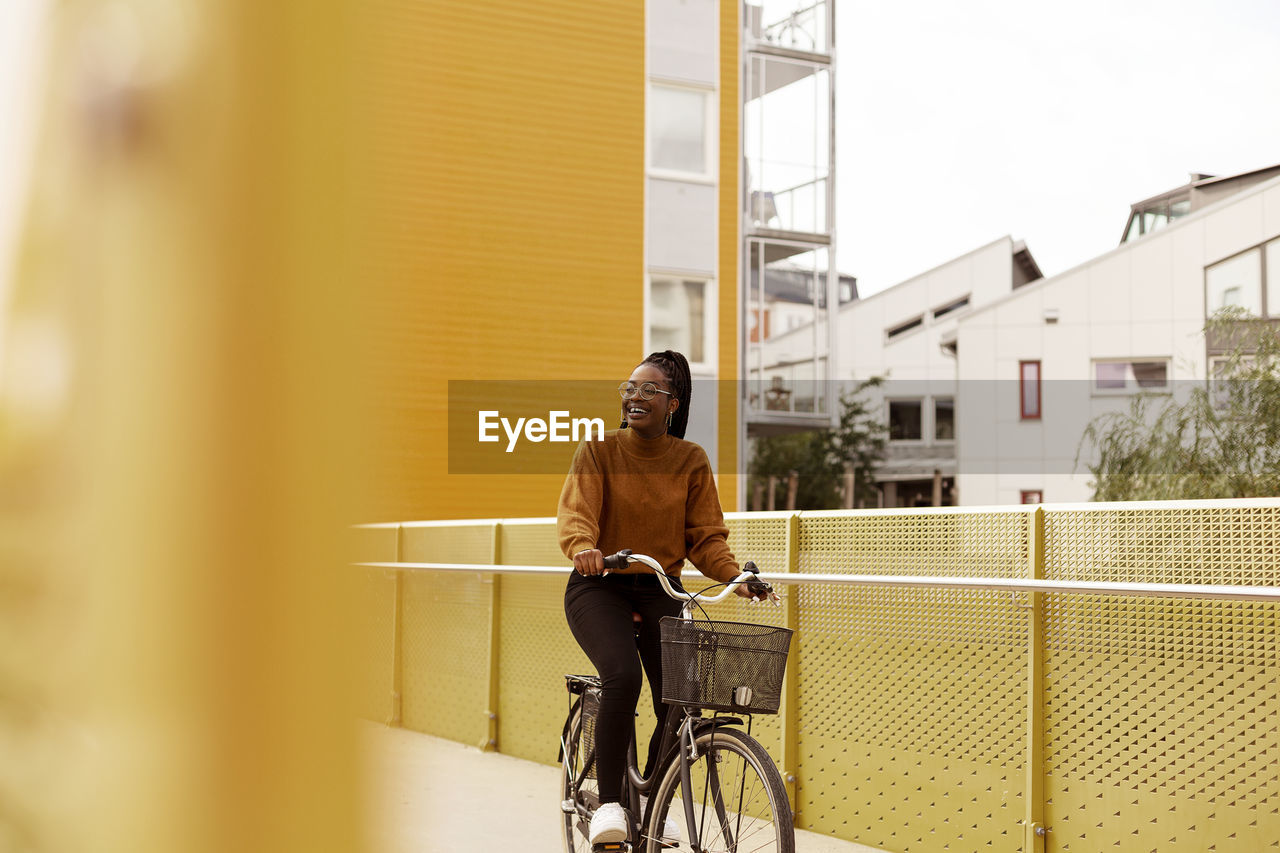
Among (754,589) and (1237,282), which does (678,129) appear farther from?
(1237,282)

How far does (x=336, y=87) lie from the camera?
2.19 ft

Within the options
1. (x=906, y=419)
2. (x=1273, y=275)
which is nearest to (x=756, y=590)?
(x=1273, y=275)

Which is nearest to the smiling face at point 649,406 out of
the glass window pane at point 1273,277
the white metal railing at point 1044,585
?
the white metal railing at point 1044,585

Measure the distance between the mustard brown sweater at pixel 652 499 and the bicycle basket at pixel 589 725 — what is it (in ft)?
1.97

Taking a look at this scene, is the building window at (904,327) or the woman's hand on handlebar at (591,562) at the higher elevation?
the building window at (904,327)

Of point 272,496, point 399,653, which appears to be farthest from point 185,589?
point 399,653

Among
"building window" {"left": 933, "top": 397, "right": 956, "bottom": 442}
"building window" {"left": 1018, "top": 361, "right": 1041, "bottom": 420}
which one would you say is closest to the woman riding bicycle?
"building window" {"left": 1018, "top": 361, "right": 1041, "bottom": 420}

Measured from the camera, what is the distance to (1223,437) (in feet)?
66.5

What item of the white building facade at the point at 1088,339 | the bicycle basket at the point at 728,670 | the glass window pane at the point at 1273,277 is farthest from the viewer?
the white building facade at the point at 1088,339

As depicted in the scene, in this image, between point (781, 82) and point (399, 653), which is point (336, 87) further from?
point (781, 82)

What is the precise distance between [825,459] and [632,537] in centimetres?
4131

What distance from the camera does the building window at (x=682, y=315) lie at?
21.9m

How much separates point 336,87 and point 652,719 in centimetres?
804

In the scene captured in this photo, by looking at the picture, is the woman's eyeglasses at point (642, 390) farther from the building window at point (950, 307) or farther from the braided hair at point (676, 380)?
the building window at point (950, 307)
